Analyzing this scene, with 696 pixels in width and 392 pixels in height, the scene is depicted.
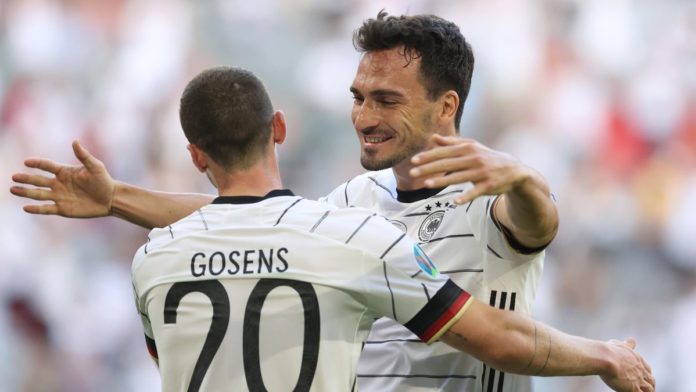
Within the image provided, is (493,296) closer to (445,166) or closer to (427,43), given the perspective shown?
(445,166)

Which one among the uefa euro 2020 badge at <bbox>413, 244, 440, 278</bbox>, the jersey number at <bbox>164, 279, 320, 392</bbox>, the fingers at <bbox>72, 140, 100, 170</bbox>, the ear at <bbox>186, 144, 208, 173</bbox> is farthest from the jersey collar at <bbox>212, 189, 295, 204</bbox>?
the fingers at <bbox>72, 140, 100, 170</bbox>

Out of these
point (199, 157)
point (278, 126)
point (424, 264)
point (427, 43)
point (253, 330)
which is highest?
point (427, 43)

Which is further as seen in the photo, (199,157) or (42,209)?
(42,209)

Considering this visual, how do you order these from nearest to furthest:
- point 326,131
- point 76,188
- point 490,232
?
point 490,232 < point 76,188 < point 326,131

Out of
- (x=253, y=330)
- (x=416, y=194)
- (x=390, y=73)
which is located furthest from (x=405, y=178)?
(x=253, y=330)

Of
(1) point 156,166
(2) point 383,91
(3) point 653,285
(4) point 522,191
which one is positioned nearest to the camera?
(4) point 522,191

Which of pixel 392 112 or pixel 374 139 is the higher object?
pixel 392 112

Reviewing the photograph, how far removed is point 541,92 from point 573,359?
4.95m

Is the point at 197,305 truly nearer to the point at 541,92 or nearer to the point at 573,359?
the point at 573,359

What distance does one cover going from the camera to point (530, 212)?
2.93 meters

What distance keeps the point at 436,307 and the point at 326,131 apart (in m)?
5.16

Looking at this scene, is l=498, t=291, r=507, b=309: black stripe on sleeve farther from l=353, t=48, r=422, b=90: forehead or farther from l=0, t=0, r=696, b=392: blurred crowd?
l=0, t=0, r=696, b=392: blurred crowd

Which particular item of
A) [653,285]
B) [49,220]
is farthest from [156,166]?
[653,285]

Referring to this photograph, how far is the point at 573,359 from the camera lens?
9.80 feet
